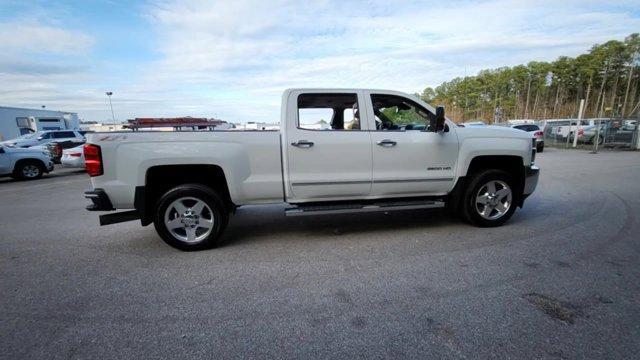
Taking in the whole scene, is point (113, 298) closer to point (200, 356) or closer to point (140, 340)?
point (140, 340)

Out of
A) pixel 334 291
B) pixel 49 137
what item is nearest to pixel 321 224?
pixel 334 291

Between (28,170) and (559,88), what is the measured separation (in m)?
74.4

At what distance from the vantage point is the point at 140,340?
244 cm

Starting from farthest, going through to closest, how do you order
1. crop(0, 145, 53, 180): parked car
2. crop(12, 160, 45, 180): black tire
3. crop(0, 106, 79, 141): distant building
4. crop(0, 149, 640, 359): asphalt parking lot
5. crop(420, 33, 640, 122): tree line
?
1. crop(420, 33, 640, 122): tree line
2. crop(0, 106, 79, 141): distant building
3. crop(12, 160, 45, 180): black tire
4. crop(0, 145, 53, 180): parked car
5. crop(0, 149, 640, 359): asphalt parking lot

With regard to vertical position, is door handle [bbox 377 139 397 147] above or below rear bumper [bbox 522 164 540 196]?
above

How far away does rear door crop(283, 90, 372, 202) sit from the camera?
419 centimetres

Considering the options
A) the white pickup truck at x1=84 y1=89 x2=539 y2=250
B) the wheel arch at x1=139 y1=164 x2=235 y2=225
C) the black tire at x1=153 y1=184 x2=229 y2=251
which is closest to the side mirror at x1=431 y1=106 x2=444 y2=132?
the white pickup truck at x1=84 y1=89 x2=539 y2=250

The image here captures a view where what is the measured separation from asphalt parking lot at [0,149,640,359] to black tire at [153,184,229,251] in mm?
146

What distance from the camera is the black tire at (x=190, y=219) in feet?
13.1

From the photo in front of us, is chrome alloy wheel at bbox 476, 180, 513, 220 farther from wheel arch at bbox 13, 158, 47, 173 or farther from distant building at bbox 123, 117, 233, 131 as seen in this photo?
wheel arch at bbox 13, 158, 47, 173

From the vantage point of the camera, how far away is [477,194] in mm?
4746

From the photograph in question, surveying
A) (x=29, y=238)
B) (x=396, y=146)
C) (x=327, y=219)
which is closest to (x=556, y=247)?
(x=396, y=146)

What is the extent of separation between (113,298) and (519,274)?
3.88m

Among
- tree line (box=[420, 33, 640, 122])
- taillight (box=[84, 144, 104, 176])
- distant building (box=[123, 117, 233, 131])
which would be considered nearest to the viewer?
taillight (box=[84, 144, 104, 176])
